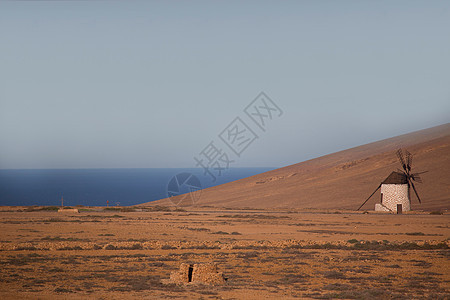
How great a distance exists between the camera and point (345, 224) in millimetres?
40000

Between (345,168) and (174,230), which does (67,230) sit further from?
(345,168)

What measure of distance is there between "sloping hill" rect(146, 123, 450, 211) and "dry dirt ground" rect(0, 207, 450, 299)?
31235 millimetres

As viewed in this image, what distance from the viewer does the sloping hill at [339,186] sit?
216ft

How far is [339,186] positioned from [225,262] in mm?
58699

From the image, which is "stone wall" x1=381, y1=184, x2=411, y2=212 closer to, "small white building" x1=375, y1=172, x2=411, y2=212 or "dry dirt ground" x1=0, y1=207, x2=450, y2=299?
"small white building" x1=375, y1=172, x2=411, y2=212

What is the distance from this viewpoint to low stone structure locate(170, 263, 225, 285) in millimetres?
16344

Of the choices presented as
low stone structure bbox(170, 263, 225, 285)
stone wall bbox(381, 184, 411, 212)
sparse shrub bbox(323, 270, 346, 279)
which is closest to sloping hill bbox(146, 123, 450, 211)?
stone wall bbox(381, 184, 411, 212)

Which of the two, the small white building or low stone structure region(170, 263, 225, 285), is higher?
low stone structure region(170, 263, 225, 285)

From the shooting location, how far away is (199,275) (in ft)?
54.2

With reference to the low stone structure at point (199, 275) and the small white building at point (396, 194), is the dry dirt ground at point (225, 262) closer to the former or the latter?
the low stone structure at point (199, 275)

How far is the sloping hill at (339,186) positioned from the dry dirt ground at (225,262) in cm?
3123

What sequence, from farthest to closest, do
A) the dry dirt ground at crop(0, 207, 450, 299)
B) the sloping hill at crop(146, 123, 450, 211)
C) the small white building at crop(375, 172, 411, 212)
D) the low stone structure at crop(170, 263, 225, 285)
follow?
1. the sloping hill at crop(146, 123, 450, 211)
2. the small white building at crop(375, 172, 411, 212)
3. the low stone structure at crop(170, 263, 225, 285)
4. the dry dirt ground at crop(0, 207, 450, 299)

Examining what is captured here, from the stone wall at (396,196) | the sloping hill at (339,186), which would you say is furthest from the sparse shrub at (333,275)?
the sloping hill at (339,186)

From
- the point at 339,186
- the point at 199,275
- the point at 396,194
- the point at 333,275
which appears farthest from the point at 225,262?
the point at 339,186
